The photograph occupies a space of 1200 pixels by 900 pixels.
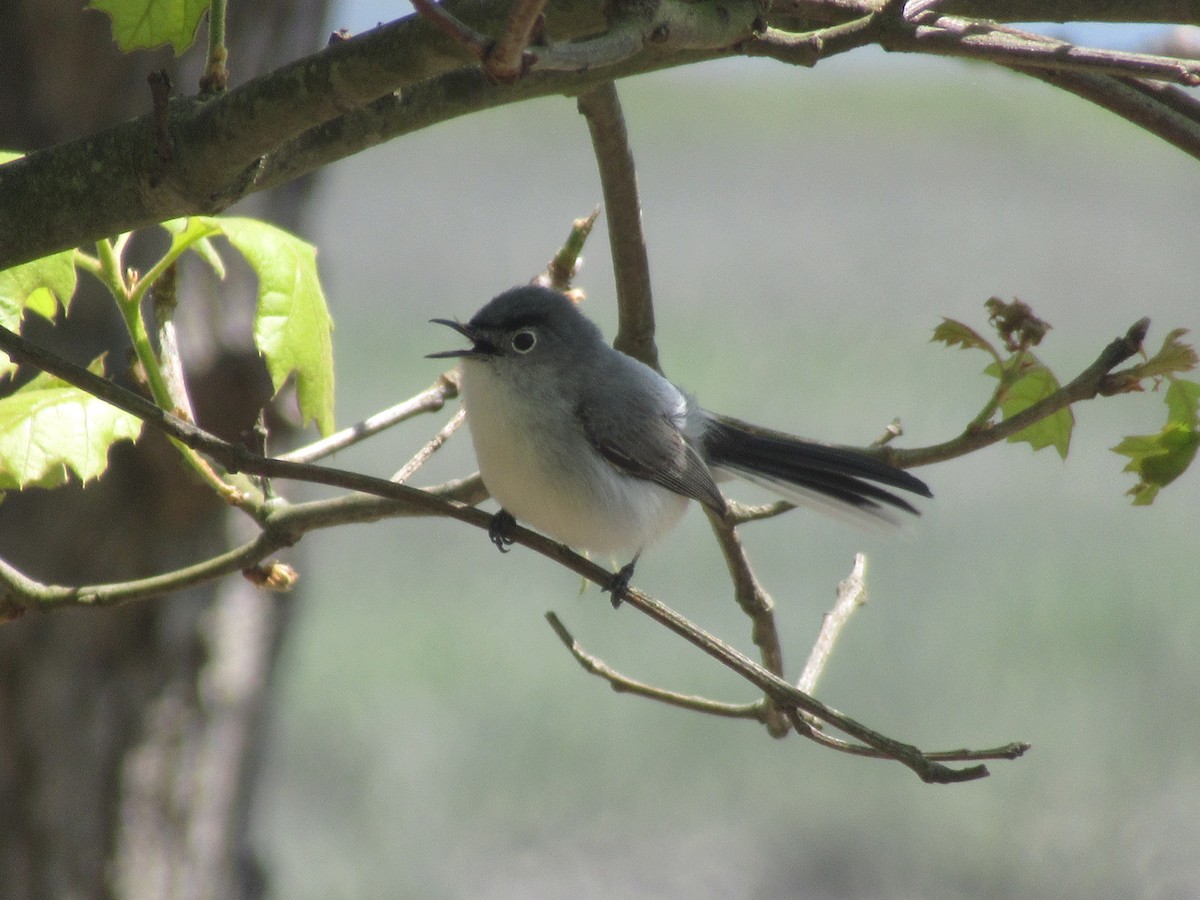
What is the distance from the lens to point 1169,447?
1312mm

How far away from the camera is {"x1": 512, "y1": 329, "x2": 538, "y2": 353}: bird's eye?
7.28 ft

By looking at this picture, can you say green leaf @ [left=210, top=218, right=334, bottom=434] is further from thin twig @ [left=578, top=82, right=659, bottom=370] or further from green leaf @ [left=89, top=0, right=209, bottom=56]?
thin twig @ [left=578, top=82, right=659, bottom=370]

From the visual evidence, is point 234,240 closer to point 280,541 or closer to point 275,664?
point 280,541

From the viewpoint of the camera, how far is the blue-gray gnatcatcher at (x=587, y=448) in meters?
2.10

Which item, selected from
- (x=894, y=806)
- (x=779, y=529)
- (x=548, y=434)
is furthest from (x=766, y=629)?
(x=779, y=529)

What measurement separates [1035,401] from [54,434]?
3.91 ft

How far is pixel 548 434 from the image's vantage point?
7.14 ft

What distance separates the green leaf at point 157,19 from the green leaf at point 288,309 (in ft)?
0.72

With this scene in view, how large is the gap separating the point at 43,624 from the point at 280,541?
1.67 meters

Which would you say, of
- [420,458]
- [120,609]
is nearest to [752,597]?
[420,458]

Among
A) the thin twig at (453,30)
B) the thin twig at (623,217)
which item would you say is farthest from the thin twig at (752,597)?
the thin twig at (453,30)

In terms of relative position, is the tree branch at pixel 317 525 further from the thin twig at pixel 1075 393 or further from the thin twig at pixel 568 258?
the thin twig at pixel 568 258

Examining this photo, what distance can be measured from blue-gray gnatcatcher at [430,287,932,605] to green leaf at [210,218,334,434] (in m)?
0.56

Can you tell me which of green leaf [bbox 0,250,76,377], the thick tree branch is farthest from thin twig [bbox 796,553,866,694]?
green leaf [bbox 0,250,76,377]
